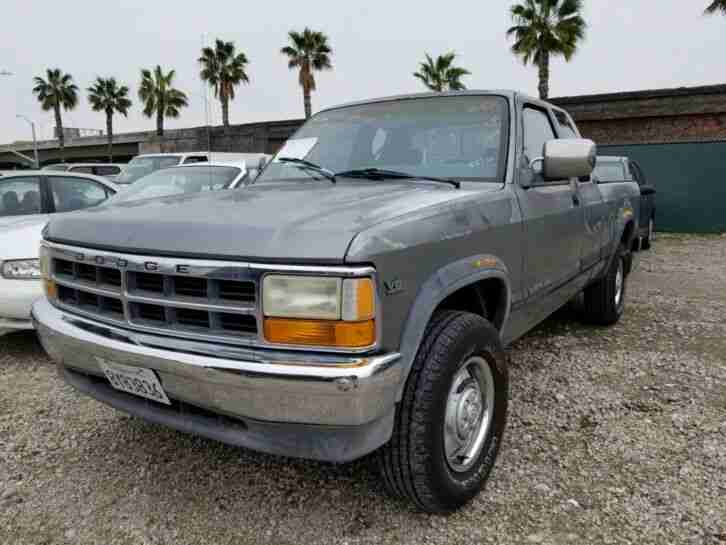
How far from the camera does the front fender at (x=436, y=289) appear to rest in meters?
1.93

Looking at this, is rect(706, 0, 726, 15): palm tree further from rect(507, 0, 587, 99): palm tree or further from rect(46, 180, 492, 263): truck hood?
rect(46, 180, 492, 263): truck hood

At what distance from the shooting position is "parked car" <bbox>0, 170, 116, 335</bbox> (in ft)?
13.5

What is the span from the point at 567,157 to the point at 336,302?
1704mm

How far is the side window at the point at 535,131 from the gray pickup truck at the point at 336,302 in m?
0.16

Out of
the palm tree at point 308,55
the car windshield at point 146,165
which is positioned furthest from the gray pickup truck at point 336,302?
the palm tree at point 308,55

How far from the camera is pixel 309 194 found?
2.54 meters

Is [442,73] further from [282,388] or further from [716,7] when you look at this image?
[282,388]

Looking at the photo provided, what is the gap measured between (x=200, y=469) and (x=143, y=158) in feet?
36.3

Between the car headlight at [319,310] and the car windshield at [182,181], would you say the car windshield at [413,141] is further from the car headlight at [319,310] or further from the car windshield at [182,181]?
the car windshield at [182,181]

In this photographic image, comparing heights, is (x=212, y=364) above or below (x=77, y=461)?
above

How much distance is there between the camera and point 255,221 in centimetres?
197

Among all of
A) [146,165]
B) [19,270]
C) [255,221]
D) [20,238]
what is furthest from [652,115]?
[255,221]

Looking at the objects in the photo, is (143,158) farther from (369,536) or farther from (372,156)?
(369,536)

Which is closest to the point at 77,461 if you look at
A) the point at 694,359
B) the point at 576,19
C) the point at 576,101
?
the point at 694,359
